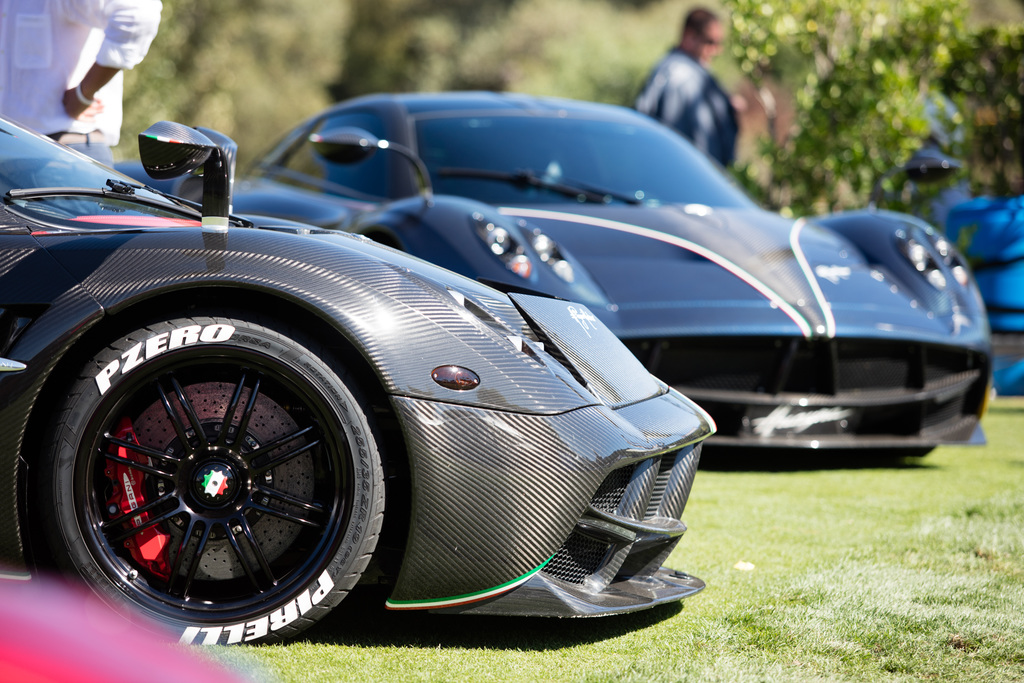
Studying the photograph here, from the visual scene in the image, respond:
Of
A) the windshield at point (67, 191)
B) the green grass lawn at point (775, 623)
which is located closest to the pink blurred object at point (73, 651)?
the green grass lawn at point (775, 623)

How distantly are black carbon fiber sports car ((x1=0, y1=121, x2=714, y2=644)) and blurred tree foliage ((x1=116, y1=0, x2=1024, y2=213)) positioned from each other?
5.60 m

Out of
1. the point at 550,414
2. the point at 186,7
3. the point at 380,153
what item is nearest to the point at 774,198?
the point at 380,153

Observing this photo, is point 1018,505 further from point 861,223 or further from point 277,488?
point 277,488

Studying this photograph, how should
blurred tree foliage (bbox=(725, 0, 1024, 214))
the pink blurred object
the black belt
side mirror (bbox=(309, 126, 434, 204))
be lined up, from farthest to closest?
blurred tree foliage (bbox=(725, 0, 1024, 214)), side mirror (bbox=(309, 126, 434, 204)), the black belt, the pink blurred object

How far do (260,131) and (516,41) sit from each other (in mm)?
9374

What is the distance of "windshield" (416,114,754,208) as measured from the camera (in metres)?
4.67

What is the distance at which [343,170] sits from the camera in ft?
16.2

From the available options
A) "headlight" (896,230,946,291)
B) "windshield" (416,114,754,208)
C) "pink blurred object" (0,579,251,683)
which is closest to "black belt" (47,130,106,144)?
"windshield" (416,114,754,208)

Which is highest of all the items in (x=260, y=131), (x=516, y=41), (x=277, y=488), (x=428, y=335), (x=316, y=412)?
(x=428, y=335)

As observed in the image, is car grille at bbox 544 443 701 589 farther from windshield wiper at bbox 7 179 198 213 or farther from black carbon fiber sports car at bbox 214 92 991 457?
black carbon fiber sports car at bbox 214 92 991 457

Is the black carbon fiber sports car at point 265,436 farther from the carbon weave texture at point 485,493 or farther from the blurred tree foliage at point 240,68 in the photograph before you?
the blurred tree foliage at point 240,68

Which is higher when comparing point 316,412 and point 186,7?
point 316,412

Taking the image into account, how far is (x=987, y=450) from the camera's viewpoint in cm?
486

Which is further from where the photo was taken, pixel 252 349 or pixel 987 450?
pixel 987 450
